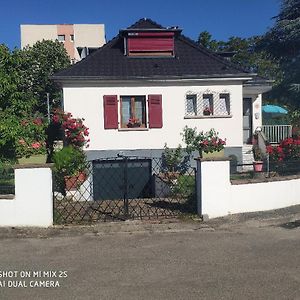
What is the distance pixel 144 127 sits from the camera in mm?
16734

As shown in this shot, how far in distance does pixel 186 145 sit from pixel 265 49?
11889 millimetres

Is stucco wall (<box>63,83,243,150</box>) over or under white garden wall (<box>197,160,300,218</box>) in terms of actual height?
over

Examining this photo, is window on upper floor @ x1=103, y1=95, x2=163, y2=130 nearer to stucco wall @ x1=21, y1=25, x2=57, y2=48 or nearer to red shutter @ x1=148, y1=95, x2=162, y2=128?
red shutter @ x1=148, y1=95, x2=162, y2=128

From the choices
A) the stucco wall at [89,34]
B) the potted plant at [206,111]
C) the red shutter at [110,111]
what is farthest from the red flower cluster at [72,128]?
the stucco wall at [89,34]

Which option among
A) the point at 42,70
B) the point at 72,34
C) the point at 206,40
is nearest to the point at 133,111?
the point at 42,70

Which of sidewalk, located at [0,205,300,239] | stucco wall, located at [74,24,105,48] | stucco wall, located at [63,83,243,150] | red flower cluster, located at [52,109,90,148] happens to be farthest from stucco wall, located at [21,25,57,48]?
sidewalk, located at [0,205,300,239]

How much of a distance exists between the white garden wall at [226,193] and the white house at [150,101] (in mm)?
7329

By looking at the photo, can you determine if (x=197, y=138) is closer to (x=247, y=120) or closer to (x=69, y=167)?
(x=247, y=120)

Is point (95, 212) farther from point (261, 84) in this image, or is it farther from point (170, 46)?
point (261, 84)

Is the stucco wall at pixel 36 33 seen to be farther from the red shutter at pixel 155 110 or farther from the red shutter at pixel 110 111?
the red shutter at pixel 155 110

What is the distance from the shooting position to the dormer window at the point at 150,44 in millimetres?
18141

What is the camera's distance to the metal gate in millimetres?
9672

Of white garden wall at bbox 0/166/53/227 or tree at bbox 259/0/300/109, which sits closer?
white garden wall at bbox 0/166/53/227

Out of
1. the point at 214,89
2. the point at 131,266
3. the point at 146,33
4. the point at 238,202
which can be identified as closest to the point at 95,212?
the point at 238,202
